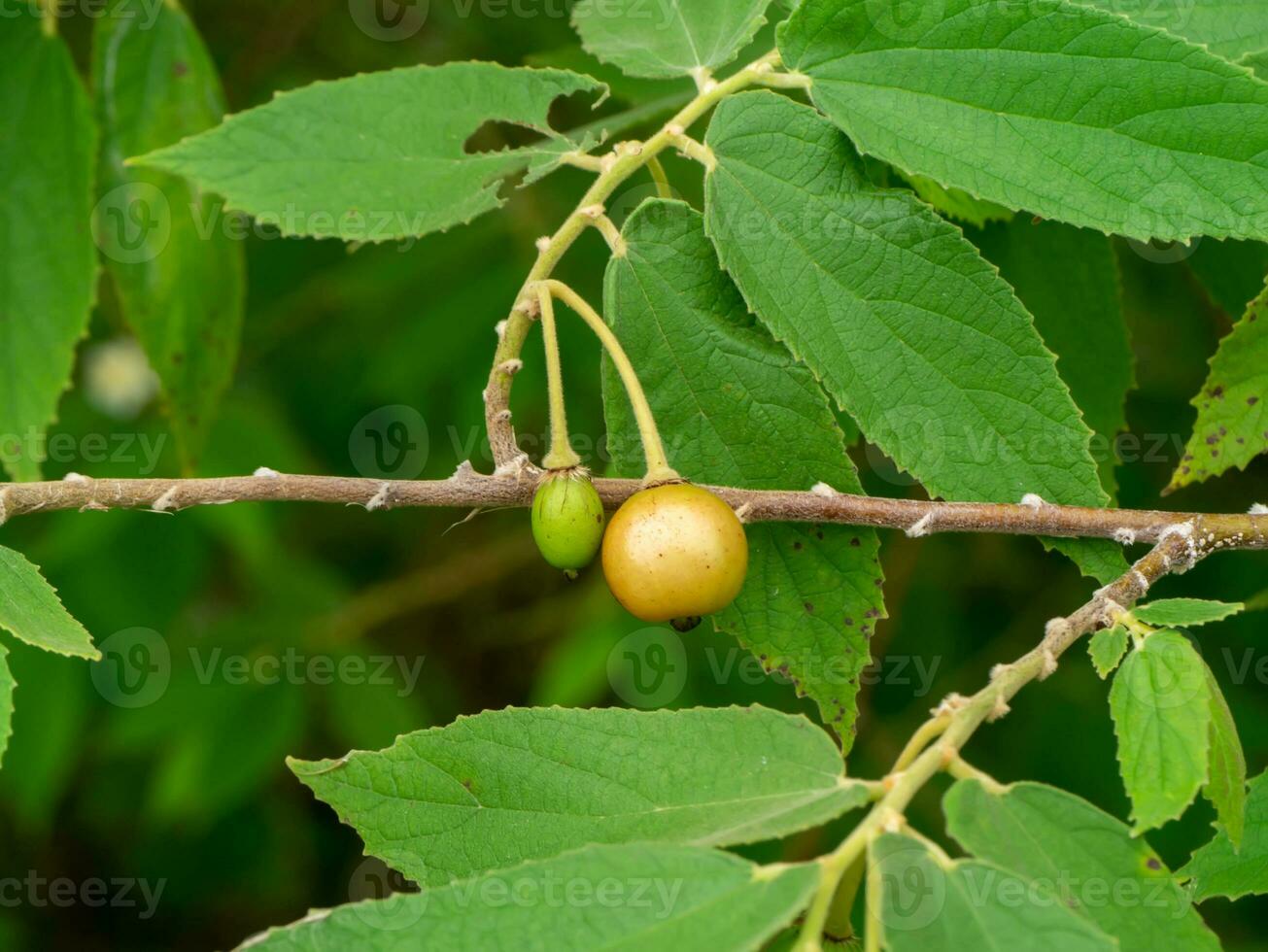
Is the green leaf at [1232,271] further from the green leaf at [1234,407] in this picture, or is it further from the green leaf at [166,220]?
the green leaf at [166,220]

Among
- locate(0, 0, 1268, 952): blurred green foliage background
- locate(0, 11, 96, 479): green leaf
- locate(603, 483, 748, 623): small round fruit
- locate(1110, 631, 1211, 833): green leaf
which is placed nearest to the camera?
locate(1110, 631, 1211, 833): green leaf

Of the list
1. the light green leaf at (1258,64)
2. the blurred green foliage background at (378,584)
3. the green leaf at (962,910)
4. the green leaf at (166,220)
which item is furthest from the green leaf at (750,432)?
the green leaf at (166,220)

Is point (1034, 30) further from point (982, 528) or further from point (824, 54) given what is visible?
point (982, 528)

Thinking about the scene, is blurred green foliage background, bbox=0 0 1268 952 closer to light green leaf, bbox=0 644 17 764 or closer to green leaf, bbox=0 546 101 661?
green leaf, bbox=0 546 101 661

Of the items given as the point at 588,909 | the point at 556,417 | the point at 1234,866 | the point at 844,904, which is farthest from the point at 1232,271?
the point at 588,909

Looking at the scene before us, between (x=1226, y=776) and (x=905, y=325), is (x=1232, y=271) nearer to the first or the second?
(x=905, y=325)

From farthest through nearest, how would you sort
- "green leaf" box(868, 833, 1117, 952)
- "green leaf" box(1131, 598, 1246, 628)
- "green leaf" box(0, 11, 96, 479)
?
"green leaf" box(0, 11, 96, 479), "green leaf" box(1131, 598, 1246, 628), "green leaf" box(868, 833, 1117, 952)

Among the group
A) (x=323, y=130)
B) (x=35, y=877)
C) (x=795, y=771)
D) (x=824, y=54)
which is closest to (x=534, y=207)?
(x=323, y=130)

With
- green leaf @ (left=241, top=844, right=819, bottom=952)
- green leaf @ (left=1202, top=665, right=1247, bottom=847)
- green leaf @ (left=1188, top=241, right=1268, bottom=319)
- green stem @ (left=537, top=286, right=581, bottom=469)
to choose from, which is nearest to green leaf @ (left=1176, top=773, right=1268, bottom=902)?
green leaf @ (left=1202, top=665, right=1247, bottom=847)
